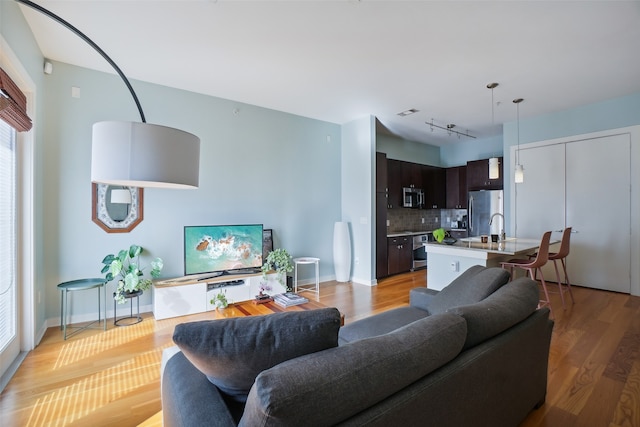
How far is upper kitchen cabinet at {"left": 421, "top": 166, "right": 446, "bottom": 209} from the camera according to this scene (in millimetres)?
6664

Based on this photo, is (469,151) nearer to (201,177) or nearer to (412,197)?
(412,197)

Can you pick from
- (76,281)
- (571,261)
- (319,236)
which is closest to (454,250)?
(319,236)

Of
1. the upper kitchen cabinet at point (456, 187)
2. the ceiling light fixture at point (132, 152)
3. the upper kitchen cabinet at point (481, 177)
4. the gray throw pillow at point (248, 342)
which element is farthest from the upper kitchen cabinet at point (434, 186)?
the gray throw pillow at point (248, 342)

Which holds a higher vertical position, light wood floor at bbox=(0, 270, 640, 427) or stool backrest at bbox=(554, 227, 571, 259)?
stool backrest at bbox=(554, 227, 571, 259)

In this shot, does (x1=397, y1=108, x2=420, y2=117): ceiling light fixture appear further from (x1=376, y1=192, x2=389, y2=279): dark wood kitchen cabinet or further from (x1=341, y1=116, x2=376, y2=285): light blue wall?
(x1=376, y1=192, x2=389, y2=279): dark wood kitchen cabinet

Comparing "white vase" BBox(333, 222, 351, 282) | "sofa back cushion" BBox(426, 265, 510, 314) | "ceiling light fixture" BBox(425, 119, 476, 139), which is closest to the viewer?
"sofa back cushion" BBox(426, 265, 510, 314)

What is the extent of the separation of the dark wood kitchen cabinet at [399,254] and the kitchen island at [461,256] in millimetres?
1643

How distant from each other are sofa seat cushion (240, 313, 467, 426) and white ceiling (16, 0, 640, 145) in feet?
8.04

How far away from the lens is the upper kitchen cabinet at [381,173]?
531cm

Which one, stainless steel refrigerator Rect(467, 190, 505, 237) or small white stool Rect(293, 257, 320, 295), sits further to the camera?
stainless steel refrigerator Rect(467, 190, 505, 237)

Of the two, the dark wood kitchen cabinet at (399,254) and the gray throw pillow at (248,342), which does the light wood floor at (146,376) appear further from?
the dark wood kitchen cabinet at (399,254)

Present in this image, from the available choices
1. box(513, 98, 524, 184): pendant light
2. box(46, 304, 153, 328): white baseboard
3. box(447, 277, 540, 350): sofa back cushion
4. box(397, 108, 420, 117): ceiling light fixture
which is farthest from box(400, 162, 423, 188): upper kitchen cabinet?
box(46, 304, 153, 328): white baseboard

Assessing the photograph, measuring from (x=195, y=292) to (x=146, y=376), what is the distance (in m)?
1.33

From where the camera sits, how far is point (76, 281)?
312 centimetres
